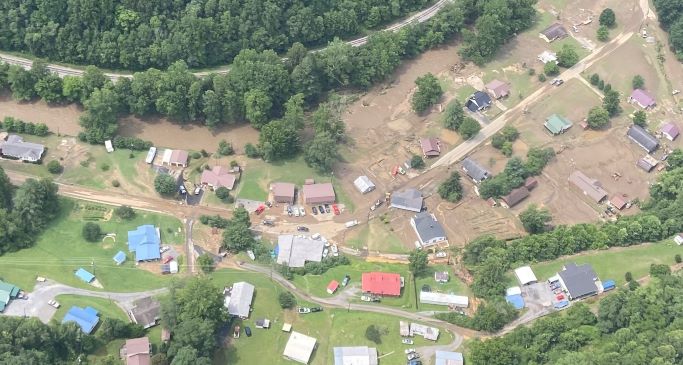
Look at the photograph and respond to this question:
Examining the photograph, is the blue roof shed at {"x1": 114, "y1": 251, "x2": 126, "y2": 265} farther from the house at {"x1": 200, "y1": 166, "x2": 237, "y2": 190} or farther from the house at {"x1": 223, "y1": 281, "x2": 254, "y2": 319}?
the house at {"x1": 200, "y1": 166, "x2": 237, "y2": 190}

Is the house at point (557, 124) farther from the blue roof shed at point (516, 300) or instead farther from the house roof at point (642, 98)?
the blue roof shed at point (516, 300)

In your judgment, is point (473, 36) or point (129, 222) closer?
point (129, 222)

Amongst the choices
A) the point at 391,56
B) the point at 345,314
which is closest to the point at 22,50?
the point at 391,56

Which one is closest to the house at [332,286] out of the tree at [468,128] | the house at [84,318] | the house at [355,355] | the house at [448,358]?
the house at [355,355]

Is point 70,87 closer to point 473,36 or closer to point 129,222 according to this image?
point 129,222

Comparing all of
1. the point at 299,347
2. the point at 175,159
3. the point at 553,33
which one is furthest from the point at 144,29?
the point at 553,33

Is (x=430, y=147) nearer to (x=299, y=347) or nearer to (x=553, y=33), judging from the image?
(x=553, y=33)

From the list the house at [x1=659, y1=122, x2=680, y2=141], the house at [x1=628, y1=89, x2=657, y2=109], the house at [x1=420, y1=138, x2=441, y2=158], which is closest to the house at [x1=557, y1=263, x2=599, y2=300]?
the house at [x1=420, y1=138, x2=441, y2=158]

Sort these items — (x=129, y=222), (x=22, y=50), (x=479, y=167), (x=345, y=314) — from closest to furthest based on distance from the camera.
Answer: (x=345, y=314)
(x=129, y=222)
(x=479, y=167)
(x=22, y=50)
